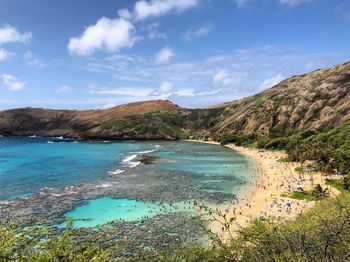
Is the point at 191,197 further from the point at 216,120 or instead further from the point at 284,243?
the point at 216,120

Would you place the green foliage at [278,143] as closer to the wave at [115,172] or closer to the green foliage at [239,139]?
the green foliage at [239,139]

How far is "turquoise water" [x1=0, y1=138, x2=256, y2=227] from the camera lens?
51375mm

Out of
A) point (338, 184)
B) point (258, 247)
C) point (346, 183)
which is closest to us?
point (258, 247)

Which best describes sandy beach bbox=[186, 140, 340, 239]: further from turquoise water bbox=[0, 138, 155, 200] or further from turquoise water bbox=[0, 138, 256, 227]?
turquoise water bbox=[0, 138, 155, 200]

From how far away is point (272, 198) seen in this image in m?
56.4

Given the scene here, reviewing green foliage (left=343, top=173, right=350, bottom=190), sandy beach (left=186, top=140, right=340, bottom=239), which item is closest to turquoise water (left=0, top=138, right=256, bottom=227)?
sandy beach (left=186, top=140, right=340, bottom=239)

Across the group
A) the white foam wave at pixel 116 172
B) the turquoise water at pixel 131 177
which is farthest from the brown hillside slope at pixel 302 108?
the white foam wave at pixel 116 172

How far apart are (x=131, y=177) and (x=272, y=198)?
31.6 m

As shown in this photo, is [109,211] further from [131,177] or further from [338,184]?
[338,184]

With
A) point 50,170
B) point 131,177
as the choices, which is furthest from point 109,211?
point 50,170

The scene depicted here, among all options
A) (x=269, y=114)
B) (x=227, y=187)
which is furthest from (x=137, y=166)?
(x=269, y=114)

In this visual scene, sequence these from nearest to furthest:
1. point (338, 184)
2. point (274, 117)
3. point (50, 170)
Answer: point (338, 184) → point (50, 170) → point (274, 117)

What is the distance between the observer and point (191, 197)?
5753 centimetres

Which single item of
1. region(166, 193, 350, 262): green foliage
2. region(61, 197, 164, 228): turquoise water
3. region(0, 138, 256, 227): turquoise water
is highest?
region(166, 193, 350, 262): green foliage
